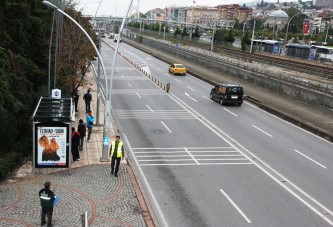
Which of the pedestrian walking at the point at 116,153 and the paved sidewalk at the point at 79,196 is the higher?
the pedestrian walking at the point at 116,153

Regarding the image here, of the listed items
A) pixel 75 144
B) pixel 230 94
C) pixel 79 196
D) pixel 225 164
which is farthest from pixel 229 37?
pixel 79 196

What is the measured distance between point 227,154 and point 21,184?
938 cm

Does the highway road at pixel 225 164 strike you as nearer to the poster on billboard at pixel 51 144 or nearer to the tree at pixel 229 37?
the poster on billboard at pixel 51 144

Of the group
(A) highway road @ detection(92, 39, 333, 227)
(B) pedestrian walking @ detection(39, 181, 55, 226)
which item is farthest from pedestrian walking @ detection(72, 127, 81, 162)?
(B) pedestrian walking @ detection(39, 181, 55, 226)

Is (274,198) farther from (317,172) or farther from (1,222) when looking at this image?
(1,222)

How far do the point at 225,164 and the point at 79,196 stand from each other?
6.97m

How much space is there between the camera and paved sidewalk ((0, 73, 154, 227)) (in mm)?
11625

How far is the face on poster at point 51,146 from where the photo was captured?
14781mm

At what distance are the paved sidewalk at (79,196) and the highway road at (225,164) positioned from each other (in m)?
0.76

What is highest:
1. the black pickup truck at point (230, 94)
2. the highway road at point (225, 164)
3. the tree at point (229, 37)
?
the tree at point (229, 37)

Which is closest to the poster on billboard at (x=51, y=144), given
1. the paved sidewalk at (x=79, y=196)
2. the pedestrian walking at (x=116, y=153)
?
the paved sidewalk at (x=79, y=196)

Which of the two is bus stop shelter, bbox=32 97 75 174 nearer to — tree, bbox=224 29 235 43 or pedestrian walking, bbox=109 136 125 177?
pedestrian walking, bbox=109 136 125 177

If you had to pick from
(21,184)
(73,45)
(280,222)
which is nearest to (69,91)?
(73,45)

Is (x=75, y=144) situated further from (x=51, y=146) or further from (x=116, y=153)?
(x=116, y=153)
